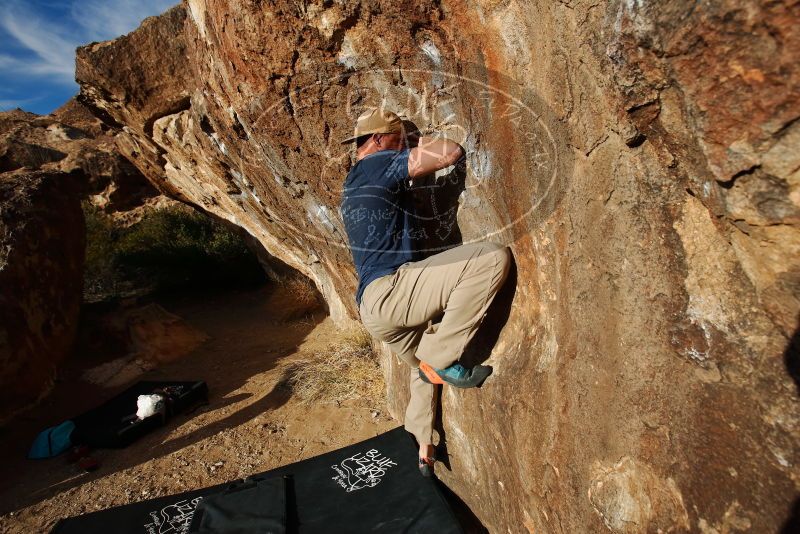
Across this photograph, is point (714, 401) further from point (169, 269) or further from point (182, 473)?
point (169, 269)

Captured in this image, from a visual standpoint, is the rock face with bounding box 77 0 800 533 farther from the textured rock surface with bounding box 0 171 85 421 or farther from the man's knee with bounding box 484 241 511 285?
the textured rock surface with bounding box 0 171 85 421

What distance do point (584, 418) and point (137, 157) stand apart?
556cm

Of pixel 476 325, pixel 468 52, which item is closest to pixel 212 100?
pixel 468 52

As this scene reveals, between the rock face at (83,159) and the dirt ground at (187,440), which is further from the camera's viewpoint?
the rock face at (83,159)

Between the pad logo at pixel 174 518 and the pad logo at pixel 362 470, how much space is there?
837mm

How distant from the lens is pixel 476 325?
2.27 metres

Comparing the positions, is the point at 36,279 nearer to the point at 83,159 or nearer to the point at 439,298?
the point at 439,298

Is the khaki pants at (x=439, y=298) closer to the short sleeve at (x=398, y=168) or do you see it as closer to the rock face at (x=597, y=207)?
the rock face at (x=597, y=207)

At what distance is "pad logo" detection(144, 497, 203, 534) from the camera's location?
2820 millimetres

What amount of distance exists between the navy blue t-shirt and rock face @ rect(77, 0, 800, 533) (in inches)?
8.7

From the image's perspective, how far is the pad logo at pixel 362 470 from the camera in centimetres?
302

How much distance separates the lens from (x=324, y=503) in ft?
9.46

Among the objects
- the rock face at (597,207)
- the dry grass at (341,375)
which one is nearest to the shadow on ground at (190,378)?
the dry grass at (341,375)

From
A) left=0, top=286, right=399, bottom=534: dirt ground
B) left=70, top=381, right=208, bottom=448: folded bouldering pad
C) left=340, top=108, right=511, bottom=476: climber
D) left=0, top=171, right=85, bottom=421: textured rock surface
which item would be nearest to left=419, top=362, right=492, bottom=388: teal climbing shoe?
left=340, top=108, right=511, bottom=476: climber
